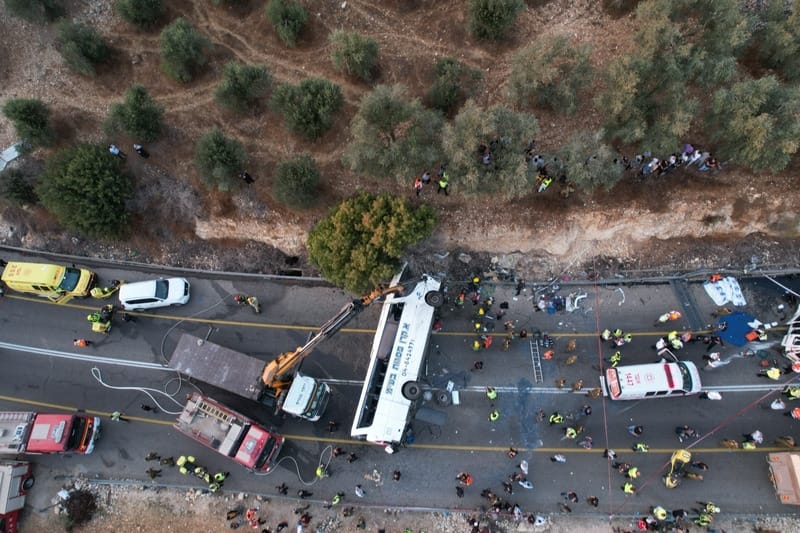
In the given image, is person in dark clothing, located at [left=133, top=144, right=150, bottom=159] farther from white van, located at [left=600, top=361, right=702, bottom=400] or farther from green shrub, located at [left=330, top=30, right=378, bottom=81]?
white van, located at [left=600, top=361, right=702, bottom=400]

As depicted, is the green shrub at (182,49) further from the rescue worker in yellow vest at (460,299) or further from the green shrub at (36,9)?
the rescue worker in yellow vest at (460,299)

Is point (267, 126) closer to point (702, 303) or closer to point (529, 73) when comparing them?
point (529, 73)

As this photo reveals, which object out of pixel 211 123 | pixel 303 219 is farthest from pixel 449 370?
pixel 211 123

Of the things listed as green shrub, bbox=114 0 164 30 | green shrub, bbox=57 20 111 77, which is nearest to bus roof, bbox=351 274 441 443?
green shrub, bbox=114 0 164 30

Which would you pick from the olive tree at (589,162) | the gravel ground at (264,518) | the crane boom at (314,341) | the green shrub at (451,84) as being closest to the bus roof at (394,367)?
the crane boom at (314,341)

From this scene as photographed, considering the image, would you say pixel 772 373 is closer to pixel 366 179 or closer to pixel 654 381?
pixel 654 381
